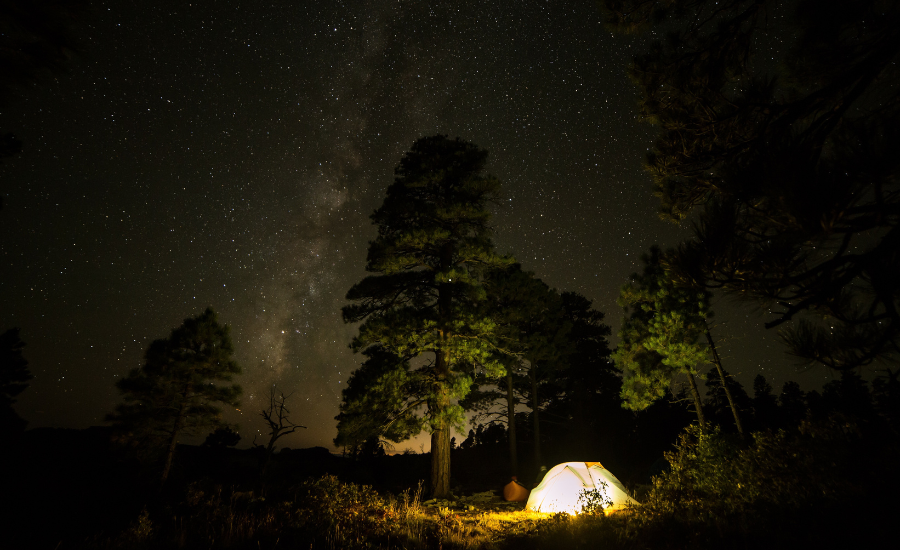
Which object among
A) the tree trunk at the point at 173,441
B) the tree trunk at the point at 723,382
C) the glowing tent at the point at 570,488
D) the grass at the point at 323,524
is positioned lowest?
the grass at the point at 323,524

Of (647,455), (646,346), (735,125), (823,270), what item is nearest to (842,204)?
(823,270)

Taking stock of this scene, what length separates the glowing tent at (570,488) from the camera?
34.6ft

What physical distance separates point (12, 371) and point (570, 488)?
111ft

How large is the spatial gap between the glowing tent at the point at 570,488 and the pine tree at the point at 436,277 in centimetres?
294

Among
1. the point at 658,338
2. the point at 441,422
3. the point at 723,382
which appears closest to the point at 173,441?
the point at 441,422

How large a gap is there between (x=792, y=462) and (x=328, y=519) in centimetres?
872

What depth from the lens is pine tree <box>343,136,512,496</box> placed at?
10.8 meters

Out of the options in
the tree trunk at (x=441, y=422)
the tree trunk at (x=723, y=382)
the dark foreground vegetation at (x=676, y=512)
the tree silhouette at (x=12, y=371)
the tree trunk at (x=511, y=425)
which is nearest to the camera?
the dark foreground vegetation at (x=676, y=512)

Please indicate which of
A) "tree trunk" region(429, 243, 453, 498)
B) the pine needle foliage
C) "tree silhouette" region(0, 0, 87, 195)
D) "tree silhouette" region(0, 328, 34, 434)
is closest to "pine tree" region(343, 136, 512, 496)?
"tree trunk" region(429, 243, 453, 498)

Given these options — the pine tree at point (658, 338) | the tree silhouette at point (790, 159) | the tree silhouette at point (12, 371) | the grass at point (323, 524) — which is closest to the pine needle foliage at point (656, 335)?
the pine tree at point (658, 338)

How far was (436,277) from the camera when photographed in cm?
1147

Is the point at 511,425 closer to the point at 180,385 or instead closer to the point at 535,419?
the point at 535,419

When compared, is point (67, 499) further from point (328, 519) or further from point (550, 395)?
point (550, 395)

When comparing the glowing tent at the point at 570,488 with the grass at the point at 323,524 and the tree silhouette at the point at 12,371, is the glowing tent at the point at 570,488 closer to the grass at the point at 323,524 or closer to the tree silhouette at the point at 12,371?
the grass at the point at 323,524
